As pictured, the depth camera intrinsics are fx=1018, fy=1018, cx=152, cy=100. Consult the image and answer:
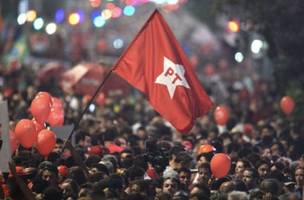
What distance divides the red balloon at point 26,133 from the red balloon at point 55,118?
7.17ft

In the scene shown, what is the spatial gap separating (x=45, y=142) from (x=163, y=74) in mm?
1987

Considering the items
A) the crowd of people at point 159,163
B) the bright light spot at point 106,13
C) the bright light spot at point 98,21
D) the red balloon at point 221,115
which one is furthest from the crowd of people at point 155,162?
the bright light spot at point 106,13

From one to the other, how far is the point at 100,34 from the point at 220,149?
30926 millimetres

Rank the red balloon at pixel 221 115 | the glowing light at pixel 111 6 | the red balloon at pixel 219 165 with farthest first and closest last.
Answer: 1. the glowing light at pixel 111 6
2. the red balloon at pixel 221 115
3. the red balloon at pixel 219 165

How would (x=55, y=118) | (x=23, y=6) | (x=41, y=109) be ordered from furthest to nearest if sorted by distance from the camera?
(x=23, y=6), (x=55, y=118), (x=41, y=109)

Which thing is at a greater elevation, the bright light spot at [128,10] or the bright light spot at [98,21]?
the bright light spot at [128,10]

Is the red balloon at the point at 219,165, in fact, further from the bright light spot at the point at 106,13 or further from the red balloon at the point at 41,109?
the bright light spot at the point at 106,13

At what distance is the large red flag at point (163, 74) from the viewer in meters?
14.5

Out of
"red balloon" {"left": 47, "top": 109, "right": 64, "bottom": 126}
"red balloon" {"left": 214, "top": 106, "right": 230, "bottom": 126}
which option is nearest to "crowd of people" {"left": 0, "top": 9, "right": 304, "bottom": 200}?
"red balloon" {"left": 214, "top": 106, "right": 230, "bottom": 126}

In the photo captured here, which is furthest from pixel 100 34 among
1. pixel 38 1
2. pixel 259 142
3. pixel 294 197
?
pixel 294 197

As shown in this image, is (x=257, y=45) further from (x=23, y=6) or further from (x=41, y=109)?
(x=23, y=6)

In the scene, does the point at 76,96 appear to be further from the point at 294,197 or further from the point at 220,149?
the point at 294,197

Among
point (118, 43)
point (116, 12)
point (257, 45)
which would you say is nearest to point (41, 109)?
point (257, 45)

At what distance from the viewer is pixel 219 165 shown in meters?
13.8
